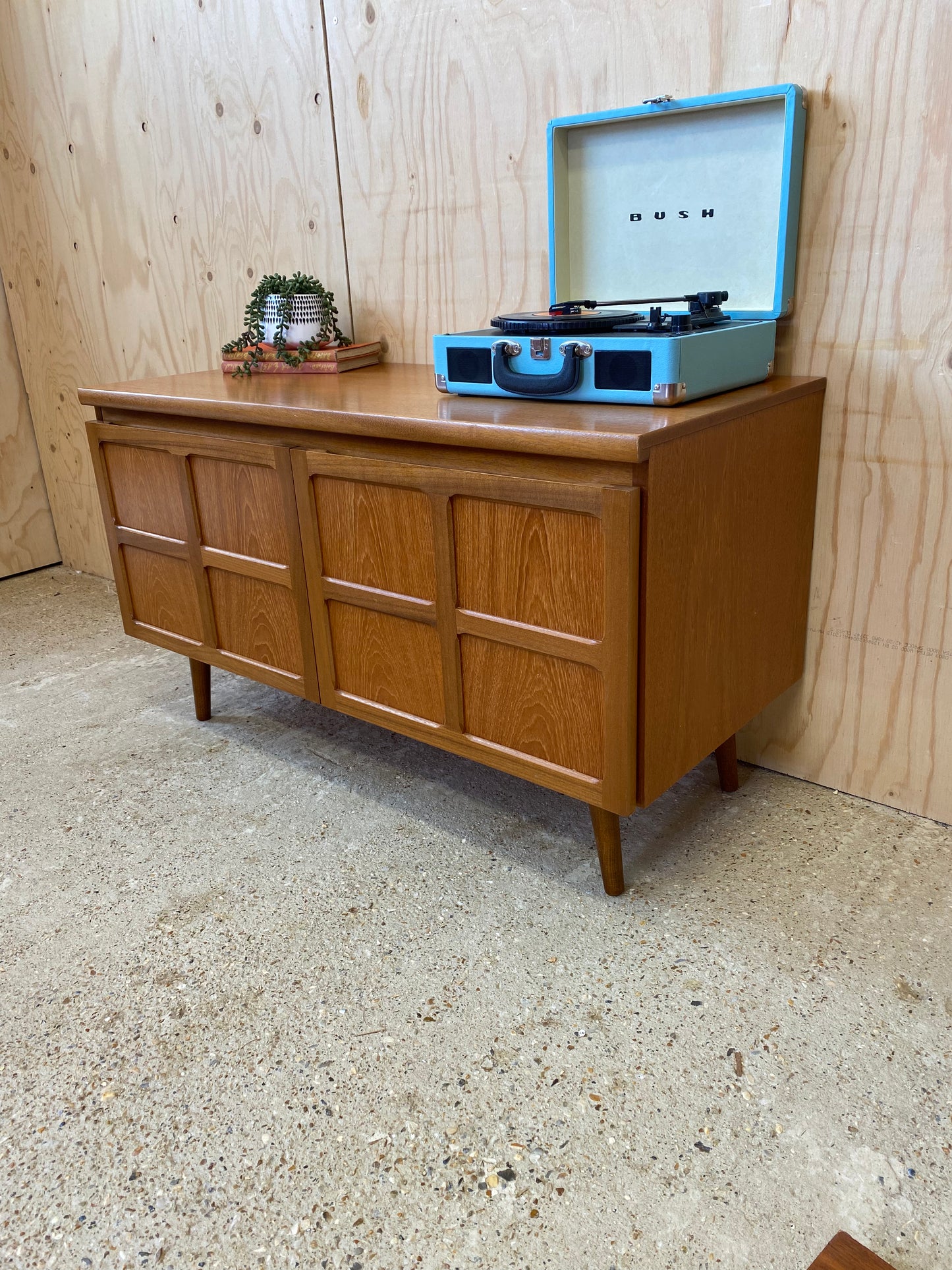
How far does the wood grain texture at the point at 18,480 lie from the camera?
2949mm

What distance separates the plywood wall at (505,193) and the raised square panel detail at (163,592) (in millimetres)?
664

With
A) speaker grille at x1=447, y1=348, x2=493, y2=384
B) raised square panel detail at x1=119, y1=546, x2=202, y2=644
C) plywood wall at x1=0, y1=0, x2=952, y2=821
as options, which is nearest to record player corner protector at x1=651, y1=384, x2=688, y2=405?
speaker grille at x1=447, y1=348, x2=493, y2=384

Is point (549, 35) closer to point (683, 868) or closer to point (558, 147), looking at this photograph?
point (558, 147)

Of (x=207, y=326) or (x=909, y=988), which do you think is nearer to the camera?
(x=909, y=988)

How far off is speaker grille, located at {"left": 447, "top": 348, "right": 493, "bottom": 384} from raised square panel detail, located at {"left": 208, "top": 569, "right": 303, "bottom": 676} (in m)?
0.48

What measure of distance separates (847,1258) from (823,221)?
4.35 feet

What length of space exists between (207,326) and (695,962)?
6.25ft

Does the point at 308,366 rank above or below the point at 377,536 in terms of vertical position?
above

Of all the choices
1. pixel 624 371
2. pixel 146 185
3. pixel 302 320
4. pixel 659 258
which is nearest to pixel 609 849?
pixel 624 371

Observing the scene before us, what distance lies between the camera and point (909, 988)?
1.25 metres

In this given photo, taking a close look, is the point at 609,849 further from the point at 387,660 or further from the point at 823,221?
the point at 823,221

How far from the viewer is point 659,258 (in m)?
1.57

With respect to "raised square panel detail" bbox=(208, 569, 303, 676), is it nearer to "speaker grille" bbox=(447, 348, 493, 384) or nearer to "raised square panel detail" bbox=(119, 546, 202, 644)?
"raised square panel detail" bbox=(119, 546, 202, 644)

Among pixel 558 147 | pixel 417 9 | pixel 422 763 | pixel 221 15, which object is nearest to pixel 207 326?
pixel 221 15
